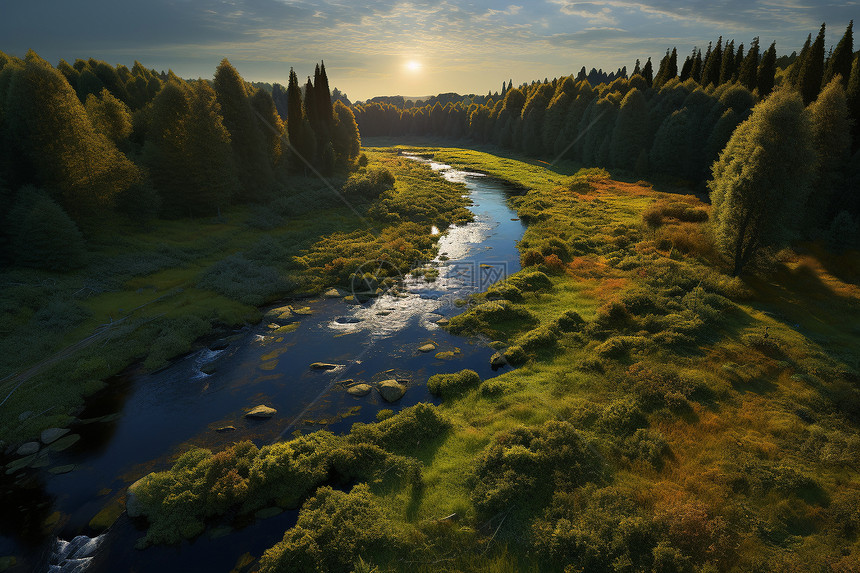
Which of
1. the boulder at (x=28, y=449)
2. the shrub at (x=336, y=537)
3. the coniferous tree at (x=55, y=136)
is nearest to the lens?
the shrub at (x=336, y=537)

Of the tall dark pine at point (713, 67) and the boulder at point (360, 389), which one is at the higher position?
the tall dark pine at point (713, 67)

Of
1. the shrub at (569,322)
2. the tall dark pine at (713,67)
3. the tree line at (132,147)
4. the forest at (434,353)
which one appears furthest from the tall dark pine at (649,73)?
the shrub at (569,322)

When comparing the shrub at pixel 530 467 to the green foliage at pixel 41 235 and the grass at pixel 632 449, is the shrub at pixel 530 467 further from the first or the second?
the green foliage at pixel 41 235

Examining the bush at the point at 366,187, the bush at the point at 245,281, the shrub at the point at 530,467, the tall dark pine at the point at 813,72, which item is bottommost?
the shrub at the point at 530,467

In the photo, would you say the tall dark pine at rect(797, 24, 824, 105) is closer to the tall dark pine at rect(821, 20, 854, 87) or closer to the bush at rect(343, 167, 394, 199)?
the tall dark pine at rect(821, 20, 854, 87)

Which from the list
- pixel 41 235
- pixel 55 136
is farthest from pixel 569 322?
pixel 55 136

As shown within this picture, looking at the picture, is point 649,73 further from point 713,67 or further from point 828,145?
point 828,145
